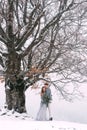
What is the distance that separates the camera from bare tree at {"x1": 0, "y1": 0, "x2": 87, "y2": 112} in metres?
24.1

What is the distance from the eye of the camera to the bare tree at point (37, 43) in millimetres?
24094

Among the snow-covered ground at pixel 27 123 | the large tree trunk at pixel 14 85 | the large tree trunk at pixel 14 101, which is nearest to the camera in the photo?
the snow-covered ground at pixel 27 123

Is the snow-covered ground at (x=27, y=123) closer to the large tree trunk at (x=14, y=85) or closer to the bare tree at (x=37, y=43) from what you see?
the large tree trunk at (x=14, y=85)

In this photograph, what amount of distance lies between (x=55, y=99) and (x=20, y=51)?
30120mm

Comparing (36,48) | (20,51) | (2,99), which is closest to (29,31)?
(20,51)

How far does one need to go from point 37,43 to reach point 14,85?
2690 millimetres

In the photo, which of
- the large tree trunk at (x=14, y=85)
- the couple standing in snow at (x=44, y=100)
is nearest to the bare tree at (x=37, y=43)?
the large tree trunk at (x=14, y=85)

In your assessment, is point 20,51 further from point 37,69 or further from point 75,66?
point 75,66

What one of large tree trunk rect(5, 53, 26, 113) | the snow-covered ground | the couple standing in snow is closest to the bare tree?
large tree trunk rect(5, 53, 26, 113)

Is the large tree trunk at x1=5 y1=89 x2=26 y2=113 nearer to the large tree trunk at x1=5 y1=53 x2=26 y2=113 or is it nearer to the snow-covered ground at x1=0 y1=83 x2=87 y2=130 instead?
the large tree trunk at x1=5 y1=53 x2=26 y2=113

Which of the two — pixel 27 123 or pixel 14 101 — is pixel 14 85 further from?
pixel 27 123

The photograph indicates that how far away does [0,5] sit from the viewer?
81.6 ft

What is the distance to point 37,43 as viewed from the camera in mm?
24812

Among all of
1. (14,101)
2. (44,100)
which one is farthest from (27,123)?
(14,101)
